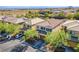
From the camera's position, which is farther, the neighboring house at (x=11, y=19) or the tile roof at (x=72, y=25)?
the neighboring house at (x=11, y=19)

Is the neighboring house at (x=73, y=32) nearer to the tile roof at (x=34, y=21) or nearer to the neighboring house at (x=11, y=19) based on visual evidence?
the tile roof at (x=34, y=21)

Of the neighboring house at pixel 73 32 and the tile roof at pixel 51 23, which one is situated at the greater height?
the tile roof at pixel 51 23

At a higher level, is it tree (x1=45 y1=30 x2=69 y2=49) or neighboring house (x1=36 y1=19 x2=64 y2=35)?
neighboring house (x1=36 y1=19 x2=64 y2=35)

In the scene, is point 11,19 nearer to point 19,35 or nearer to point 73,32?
point 19,35

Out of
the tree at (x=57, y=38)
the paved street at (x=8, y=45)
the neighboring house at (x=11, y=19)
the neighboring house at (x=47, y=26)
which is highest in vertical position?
the neighboring house at (x=11, y=19)

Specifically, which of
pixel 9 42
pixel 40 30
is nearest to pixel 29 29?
pixel 40 30

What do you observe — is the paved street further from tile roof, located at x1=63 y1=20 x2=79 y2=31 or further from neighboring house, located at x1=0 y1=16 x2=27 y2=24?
tile roof, located at x1=63 y1=20 x2=79 y2=31

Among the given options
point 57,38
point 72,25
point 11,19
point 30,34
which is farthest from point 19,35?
point 72,25

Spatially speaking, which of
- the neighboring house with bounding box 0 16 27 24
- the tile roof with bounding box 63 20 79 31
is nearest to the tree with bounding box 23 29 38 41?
the neighboring house with bounding box 0 16 27 24

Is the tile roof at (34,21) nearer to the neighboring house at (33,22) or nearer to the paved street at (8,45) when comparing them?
the neighboring house at (33,22)

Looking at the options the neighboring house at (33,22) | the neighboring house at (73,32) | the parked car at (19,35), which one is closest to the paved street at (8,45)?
the parked car at (19,35)
